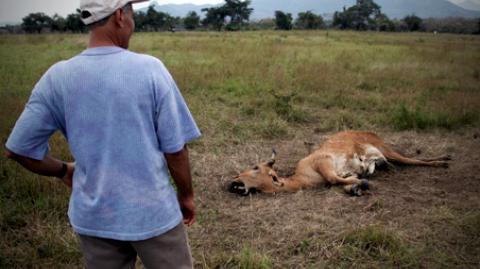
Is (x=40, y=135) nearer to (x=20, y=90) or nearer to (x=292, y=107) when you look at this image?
(x=292, y=107)

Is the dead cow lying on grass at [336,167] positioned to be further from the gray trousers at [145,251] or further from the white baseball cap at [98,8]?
the white baseball cap at [98,8]

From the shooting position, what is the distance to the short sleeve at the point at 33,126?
1.54 m

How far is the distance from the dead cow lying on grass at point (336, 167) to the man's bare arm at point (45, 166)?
2984mm

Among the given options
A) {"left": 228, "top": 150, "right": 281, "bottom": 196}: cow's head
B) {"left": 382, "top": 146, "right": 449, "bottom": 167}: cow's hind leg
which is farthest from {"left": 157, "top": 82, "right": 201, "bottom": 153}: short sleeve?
{"left": 382, "top": 146, "right": 449, "bottom": 167}: cow's hind leg

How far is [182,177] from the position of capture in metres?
1.74

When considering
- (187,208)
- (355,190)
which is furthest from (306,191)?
(187,208)

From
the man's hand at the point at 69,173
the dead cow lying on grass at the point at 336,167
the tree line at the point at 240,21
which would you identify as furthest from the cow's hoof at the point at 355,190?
the tree line at the point at 240,21

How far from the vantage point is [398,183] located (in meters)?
4.99

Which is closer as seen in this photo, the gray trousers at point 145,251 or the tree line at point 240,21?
the gray trousers at point 145,251

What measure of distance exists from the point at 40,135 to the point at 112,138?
315mm

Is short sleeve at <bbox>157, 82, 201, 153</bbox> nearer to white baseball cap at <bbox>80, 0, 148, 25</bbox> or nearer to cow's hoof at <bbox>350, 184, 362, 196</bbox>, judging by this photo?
white baseball cap at <bbox>80, 0, 148, 25</bbox>

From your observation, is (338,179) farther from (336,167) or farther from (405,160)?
(405,160)

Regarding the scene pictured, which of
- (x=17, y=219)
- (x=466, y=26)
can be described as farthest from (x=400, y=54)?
(x=466, y=26)

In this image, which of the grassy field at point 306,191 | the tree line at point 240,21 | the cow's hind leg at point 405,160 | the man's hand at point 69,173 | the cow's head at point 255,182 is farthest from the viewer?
the tree line at point 240,21
